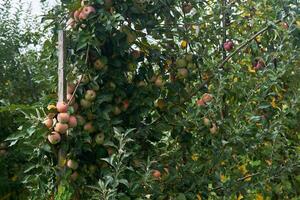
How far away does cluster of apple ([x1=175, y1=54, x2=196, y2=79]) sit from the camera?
299cm

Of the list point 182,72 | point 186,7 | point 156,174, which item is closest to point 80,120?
point 156,174

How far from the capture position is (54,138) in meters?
2.60

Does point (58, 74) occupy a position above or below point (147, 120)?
above

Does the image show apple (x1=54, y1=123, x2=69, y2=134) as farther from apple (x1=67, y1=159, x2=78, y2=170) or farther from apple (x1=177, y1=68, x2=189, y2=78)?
apple (x1=177, y1=68, x2=189, y2=78)

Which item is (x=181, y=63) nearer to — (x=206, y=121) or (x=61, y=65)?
(x=206, y=121)

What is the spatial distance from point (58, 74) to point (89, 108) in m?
0.21

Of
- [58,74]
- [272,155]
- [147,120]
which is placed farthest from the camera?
[272,155]

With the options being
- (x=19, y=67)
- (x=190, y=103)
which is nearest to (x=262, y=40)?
(x=190, y=103)

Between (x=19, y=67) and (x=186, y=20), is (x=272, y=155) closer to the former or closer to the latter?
(x=186, y=20)

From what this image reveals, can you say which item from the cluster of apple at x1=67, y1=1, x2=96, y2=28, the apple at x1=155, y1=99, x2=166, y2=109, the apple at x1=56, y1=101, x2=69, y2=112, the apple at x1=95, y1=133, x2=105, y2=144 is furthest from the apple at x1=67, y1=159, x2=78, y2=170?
the cluster of apple at x1=67, y1=1, x2=96, y2=28

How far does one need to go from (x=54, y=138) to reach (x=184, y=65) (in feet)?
2.63

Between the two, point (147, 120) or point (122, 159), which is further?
point (147, 120)

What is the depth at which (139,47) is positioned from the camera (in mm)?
3006

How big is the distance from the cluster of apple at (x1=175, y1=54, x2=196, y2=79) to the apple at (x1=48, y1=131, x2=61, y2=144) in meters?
0.73
